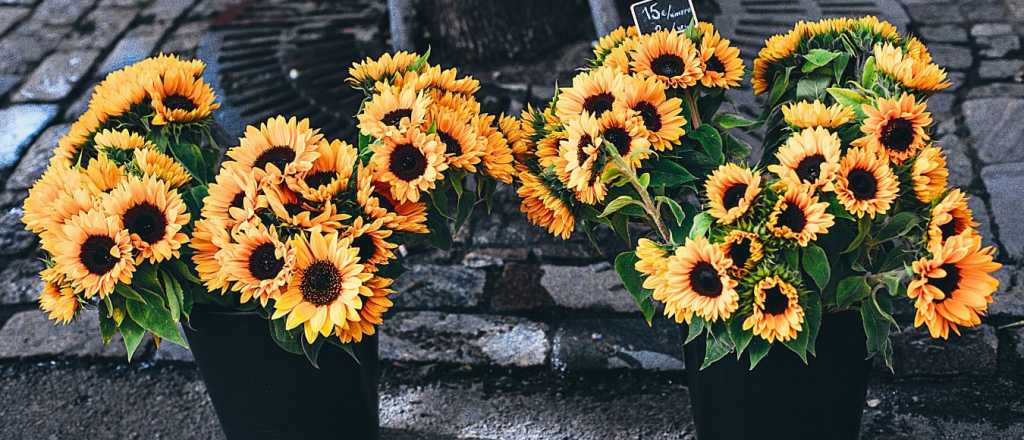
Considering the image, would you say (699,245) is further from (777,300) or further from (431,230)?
(431,230)

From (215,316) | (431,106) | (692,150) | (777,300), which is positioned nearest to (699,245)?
(777,300)

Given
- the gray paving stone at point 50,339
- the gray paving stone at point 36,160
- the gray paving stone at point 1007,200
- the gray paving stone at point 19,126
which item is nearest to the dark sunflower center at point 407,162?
the gray paving stone at point 50,339

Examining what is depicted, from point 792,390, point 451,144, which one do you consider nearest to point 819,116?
point 792,390

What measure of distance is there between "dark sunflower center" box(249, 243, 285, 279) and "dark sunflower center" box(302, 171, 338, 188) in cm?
16

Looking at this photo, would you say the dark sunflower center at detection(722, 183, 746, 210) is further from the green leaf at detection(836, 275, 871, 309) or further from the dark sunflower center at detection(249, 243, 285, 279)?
the dark sunflower center at detection(249, 243, 285, 279)

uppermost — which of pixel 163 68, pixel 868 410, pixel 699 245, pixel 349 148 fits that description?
pixel 163 68

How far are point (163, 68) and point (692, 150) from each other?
44.7 inches

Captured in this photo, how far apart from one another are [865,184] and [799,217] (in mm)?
132

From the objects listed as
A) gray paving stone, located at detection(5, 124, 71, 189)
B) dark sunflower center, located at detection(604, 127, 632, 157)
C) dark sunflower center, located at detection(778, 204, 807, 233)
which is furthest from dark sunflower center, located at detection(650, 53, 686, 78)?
gray paving stone, located at detection(5, 124, 71, 189)

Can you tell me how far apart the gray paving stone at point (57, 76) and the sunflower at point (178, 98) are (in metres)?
2.31

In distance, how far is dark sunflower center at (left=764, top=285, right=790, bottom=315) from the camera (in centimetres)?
173

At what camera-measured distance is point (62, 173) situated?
6.47 feet

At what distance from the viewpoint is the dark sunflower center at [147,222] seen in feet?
6.04

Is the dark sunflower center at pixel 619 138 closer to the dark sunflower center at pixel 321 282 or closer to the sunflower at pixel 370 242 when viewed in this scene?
the sunflower at pixel 370 242
